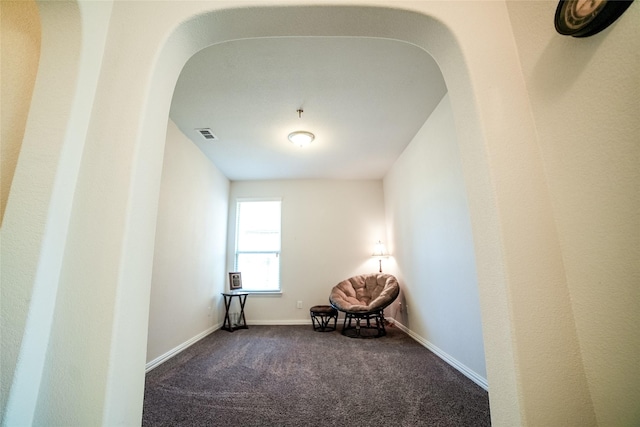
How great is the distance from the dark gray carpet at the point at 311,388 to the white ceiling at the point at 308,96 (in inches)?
103

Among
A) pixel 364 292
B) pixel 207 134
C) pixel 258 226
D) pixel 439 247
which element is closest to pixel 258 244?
pixel 258 226

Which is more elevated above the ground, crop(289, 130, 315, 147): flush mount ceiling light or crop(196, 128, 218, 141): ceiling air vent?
crop(196, 128, 218, 141): ceiling air vent

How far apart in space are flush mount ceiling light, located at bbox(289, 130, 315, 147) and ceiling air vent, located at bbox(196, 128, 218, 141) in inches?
40.2

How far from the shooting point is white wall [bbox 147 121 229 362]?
8.70ft

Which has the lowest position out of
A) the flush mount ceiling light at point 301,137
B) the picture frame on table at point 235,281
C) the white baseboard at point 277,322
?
the white baseboard at point 277,322

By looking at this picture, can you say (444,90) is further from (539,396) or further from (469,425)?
(469,425)

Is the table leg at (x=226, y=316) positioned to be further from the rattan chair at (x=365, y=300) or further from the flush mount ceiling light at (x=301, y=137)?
the flush mount ceiling light at (x=301, y=137)

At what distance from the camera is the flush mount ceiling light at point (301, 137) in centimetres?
307

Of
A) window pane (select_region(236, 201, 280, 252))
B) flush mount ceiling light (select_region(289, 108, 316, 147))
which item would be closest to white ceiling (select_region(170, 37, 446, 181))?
flush mount ceiling light (select_region(289, 108, 316, 147))

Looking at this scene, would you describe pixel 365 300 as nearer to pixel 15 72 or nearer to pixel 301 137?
pixel 301 137

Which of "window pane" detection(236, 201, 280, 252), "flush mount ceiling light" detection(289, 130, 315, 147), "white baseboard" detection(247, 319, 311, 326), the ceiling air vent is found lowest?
"white baseboard" detection(247, 319, 311, 326)

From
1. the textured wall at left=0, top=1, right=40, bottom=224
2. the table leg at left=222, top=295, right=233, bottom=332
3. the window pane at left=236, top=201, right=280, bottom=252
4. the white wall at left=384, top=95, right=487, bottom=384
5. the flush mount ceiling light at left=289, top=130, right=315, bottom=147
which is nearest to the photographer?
the textured wall at left=0, top=1, right=40, bottom=224

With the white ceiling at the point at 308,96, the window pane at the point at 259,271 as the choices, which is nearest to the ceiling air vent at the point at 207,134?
the white ceiling at the point at 308,96

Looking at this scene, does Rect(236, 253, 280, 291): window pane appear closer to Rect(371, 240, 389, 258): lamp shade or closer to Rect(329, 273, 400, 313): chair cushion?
Rect(329, 273, 400, 313): chair cushion
